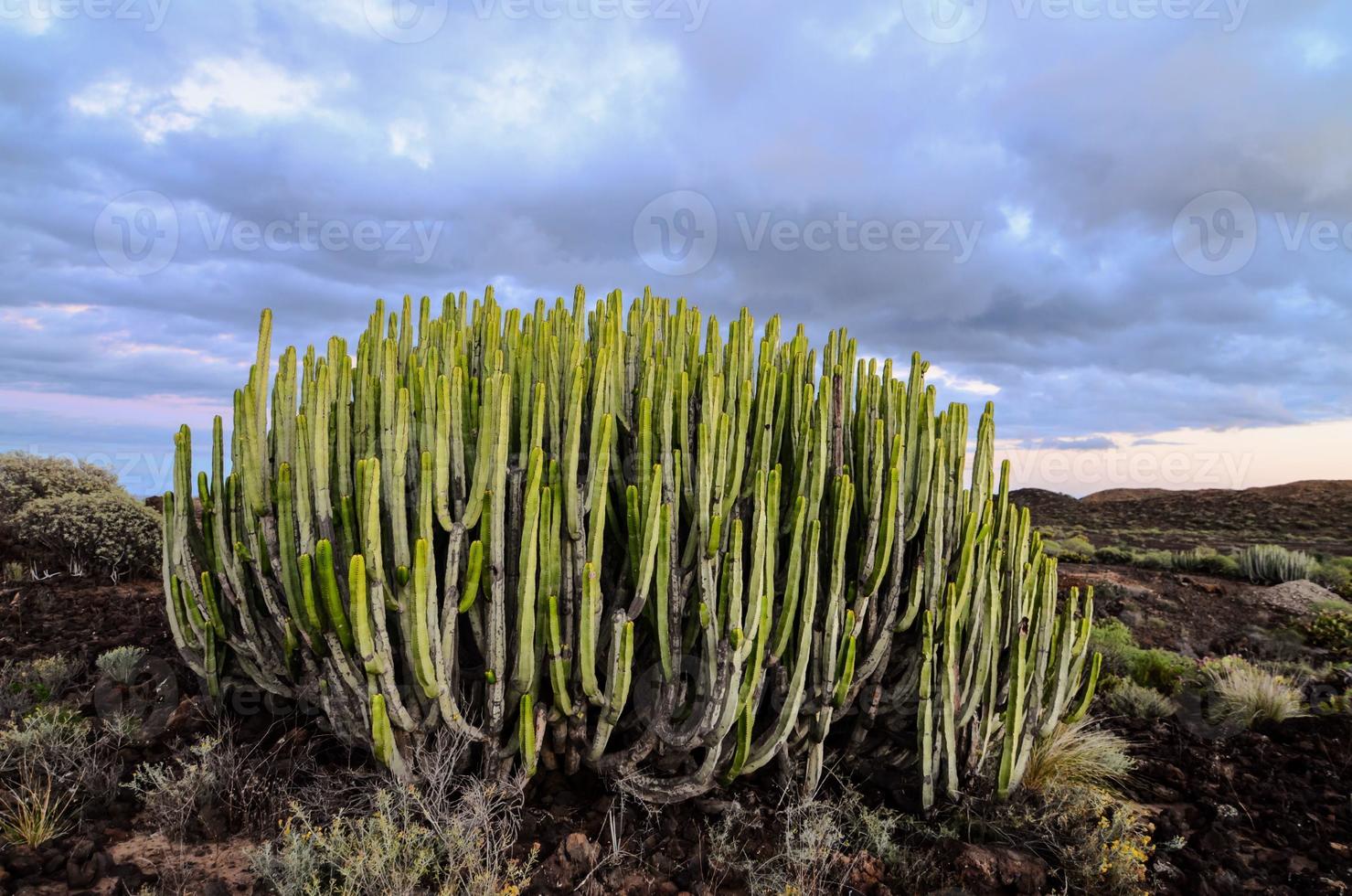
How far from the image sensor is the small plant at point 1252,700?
5656 mm

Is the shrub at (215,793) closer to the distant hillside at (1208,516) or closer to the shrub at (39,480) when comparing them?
the shrub at (39,480)

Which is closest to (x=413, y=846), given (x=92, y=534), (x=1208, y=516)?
(x=92, y=534)

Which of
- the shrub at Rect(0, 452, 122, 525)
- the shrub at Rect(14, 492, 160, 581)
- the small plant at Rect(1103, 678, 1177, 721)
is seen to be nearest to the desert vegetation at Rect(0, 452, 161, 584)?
the shrub at Rect(14, 492, 160, 581)

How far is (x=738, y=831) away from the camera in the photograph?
12.0ft

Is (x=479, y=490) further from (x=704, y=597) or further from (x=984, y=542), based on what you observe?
(x=984, y=542)

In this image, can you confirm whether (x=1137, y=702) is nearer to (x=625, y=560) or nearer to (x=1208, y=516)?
(x=625, y=560)

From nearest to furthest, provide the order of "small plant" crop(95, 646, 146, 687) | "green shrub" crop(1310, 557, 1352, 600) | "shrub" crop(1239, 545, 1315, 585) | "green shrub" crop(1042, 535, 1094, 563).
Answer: "small plant" crop(95, 646, 146, 687), "green shrub" crop(1310, 557, 1352, 600), "shrub" crop(1239, 545, 1315, 585), "green shrub" crop(1042, 535, 1094, 563)

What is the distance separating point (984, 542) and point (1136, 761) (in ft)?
7.00

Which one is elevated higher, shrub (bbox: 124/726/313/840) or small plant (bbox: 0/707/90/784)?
small plant (bbox: 0/707/90/784)

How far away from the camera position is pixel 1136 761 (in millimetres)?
4973

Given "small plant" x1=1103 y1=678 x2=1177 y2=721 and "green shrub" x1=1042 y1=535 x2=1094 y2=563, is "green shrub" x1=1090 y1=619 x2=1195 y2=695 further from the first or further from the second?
"green shrub" x1=1042 y1=535 x2=1094 y2=563

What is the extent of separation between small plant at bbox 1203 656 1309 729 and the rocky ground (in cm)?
11

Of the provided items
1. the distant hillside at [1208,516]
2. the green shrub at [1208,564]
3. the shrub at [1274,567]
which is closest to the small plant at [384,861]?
the shrub at [1274,567]

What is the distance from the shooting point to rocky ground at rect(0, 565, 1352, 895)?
3.33 m
